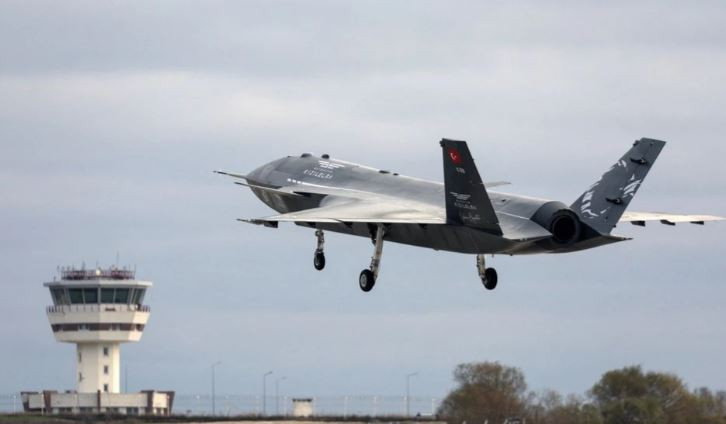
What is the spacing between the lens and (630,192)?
2854 inches

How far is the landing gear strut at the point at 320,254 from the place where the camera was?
265 ft

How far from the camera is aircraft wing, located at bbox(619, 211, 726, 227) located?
76.2 m

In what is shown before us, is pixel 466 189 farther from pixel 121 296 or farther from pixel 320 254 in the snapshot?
pixel 121 296

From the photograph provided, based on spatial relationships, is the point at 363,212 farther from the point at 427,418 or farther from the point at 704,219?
the point at 427,418

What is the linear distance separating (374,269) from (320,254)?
429 centimetres

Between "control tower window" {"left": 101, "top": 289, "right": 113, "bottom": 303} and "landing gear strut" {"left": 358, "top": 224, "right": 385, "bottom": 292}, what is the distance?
107 meters

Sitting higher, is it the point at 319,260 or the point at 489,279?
the point at 319,260

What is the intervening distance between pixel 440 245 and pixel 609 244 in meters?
6.76

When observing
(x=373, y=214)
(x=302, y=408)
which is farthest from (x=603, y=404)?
(x=373, y=214)

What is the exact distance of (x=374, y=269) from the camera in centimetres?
7750

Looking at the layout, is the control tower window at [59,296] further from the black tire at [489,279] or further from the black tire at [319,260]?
the black tire at [489,279]

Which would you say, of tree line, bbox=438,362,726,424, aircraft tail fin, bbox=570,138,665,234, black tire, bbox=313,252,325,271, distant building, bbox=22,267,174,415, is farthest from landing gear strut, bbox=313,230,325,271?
distant building, bbox=22,267,174,415

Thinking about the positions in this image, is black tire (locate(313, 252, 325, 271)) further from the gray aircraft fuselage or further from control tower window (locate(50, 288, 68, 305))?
control tower window (locate(50, 288, 68, 305))

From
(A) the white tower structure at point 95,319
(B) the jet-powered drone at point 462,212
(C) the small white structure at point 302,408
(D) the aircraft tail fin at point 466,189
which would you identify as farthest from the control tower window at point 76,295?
(D) the aircraft tail fin at point 466,189
